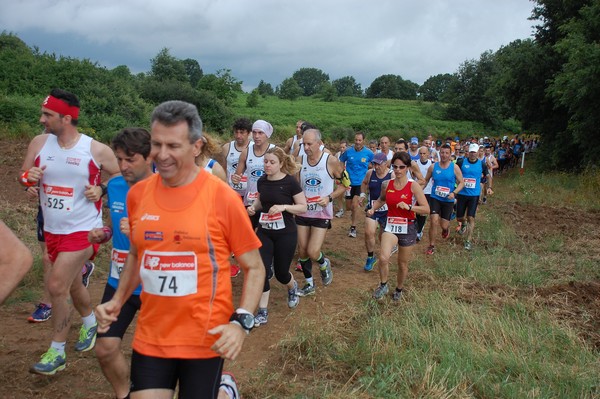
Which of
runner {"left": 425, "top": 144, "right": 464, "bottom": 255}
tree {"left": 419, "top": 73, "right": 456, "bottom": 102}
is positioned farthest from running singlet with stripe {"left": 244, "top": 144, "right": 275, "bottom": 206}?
tree {"left": 419, "top": 73, "right": 456, "bottom": 102}

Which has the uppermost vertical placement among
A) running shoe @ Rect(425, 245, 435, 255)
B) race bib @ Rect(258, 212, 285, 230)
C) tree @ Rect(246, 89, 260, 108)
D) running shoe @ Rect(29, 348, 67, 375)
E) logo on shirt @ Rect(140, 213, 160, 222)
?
tree @ Rect(246, 89, 260, 108)

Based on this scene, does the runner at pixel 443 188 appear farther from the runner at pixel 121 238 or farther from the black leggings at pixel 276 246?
the runner at pixel 121 238

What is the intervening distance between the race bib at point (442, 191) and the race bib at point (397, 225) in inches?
138

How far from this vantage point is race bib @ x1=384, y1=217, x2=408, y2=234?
670cm

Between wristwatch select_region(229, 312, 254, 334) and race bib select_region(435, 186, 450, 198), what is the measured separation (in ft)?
25.8

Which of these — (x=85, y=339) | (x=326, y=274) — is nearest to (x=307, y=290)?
(x=326, y=274)

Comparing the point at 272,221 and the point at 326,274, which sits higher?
the point at 272,221

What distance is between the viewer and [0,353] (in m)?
5.02

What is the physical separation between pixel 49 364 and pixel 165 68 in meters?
26.3

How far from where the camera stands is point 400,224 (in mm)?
6715

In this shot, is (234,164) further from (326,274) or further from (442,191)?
(442,191)

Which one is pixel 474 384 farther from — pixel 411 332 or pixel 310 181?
pixel 310 181

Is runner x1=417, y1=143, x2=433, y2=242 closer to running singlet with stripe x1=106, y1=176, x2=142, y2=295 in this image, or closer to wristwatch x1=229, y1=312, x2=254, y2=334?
running singlet with stripe x1=106, y1=176, x2=142, y2=295

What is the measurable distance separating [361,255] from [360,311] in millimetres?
3949
